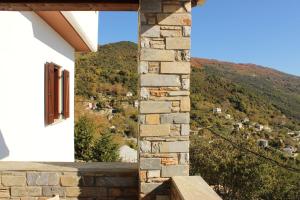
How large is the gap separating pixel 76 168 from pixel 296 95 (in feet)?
168

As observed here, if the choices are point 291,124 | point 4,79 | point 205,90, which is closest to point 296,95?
point 291,124

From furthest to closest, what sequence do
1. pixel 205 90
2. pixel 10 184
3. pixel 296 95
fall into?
pixel 296 95 < pixel 205 90 < pixel 10 184

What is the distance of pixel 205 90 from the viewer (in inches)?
1258

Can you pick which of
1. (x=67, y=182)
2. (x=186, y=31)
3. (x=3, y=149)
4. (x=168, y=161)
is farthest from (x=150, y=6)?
(x=3, y=149)

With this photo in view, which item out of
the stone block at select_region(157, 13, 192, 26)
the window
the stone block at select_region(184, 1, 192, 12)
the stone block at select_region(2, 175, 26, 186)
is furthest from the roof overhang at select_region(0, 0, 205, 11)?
the window

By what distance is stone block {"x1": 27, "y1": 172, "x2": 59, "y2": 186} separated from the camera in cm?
473

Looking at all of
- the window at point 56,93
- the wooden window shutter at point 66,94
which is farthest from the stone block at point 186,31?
the wooden window shutter at point 66,94

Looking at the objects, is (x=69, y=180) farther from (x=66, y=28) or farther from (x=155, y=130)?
(x=66, y=28)

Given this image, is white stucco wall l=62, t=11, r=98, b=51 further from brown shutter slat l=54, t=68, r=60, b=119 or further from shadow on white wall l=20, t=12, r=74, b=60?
brown shutter slat l=54, t=68, r=60, b=119

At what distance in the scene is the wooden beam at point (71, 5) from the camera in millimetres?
4520

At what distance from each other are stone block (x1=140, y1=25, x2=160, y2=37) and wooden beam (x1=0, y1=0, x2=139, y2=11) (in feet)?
1.33

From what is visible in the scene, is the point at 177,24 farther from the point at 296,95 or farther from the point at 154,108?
the point at 296,95

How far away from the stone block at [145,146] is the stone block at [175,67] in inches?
31.5

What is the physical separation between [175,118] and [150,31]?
100cm
